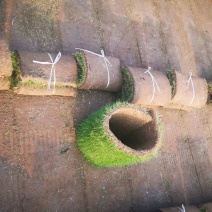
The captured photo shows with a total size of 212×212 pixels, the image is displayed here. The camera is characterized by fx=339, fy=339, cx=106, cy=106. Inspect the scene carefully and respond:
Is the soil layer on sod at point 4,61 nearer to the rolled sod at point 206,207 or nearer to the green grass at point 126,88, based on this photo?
the green grass at point 126,88

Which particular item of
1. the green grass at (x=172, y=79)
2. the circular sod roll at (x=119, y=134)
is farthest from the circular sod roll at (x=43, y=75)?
the green grass at (x=172, y=79)

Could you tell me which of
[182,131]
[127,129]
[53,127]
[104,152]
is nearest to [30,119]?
[53,127]

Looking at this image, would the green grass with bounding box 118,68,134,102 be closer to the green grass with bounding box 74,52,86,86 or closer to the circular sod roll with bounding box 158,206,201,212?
the green grass with bounding box 74,52,86,86

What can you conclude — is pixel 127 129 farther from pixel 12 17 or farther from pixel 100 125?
pixel 12 17

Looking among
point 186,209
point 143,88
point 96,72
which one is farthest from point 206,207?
point 96,72

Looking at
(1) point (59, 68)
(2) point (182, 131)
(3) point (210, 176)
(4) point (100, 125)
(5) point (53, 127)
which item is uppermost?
(1) point (59, 68)

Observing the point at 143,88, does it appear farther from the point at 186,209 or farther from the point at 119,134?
the point at 186,209
